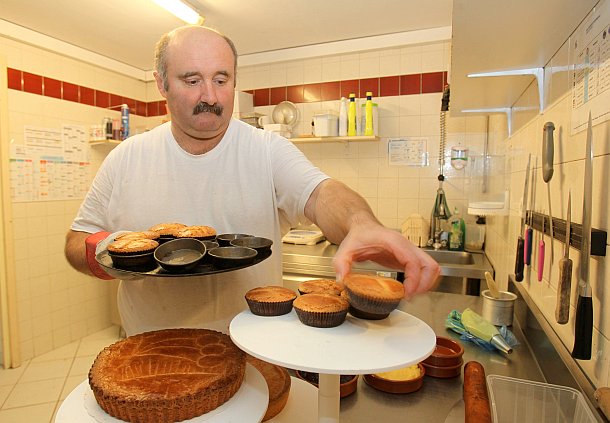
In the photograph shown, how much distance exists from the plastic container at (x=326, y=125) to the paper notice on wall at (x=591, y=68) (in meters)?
2.13

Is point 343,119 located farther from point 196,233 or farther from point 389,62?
point 196,233

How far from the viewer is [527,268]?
1.47m

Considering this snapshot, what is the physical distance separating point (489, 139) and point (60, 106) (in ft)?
11.3

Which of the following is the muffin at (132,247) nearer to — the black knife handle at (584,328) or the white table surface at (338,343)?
the white table surface at (338,343)

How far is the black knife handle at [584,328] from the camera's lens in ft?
2.48

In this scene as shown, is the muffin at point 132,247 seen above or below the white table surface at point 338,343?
above

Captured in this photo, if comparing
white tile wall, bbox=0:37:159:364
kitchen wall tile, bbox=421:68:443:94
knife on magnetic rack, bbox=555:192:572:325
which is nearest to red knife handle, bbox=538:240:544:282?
knife on magnetic rack, bbox=555:192:572:325

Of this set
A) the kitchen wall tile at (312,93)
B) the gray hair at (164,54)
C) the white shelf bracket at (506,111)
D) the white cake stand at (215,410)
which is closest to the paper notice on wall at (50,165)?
the kitchen wall tile at (312,93)

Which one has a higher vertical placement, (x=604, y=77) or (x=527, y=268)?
(x=604, y=77)

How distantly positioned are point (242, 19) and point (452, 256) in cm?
223

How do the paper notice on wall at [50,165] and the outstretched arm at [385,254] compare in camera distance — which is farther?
the paper notice on wall at [50,165]

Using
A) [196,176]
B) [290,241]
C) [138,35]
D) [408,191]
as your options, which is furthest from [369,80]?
[196,176]

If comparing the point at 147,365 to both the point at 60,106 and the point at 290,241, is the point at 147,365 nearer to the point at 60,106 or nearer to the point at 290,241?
the point at 290,241

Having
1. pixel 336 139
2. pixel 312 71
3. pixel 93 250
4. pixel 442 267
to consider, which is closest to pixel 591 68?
pixel 93 250
